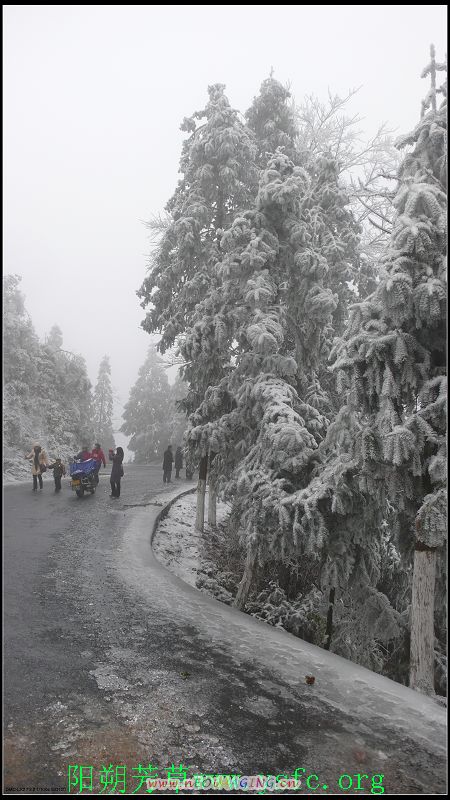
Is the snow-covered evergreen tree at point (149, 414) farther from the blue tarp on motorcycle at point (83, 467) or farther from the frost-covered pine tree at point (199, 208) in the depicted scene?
the frost-covered pine tree at point (199, 208)

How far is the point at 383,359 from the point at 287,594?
7.91 m

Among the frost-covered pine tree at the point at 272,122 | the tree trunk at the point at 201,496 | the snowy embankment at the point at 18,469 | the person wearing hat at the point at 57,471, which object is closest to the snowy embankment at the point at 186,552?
the tree trunk at the point at 201,496

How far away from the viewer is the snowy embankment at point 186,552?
10547 millimetres

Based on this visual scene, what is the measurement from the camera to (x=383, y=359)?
6.17 meters

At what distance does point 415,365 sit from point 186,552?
832 centimetres

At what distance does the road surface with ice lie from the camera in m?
3.70

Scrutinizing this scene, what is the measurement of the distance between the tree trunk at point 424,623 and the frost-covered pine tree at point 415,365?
1 centimetres

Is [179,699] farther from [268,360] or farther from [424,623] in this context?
[268,360]

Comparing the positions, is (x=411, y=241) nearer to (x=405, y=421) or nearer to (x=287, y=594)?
(x=405, y=421)

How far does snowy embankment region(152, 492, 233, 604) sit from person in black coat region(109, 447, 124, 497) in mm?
2040

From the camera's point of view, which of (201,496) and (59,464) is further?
(59,464)

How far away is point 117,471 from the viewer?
621 inches

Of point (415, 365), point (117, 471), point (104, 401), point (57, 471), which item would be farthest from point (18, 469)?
point (104, 401)

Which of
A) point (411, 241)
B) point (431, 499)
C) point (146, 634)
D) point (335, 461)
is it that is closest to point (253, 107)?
point (411, 241)
